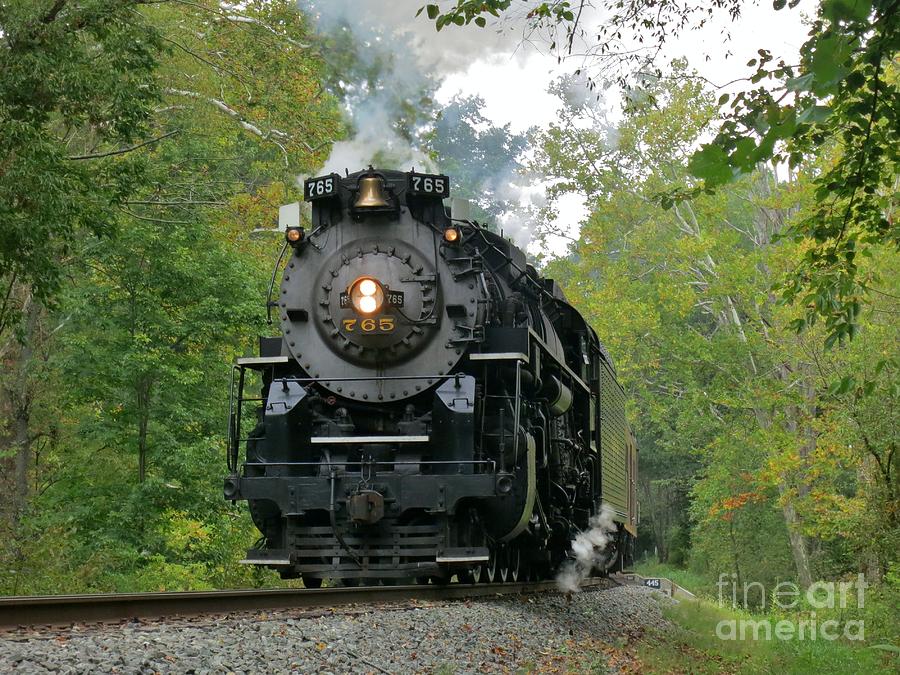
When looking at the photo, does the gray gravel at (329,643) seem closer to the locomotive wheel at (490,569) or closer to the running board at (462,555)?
the running board at (462,555)

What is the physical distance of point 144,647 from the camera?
16.9 feet

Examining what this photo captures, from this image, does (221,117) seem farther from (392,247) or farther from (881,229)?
(881,229)

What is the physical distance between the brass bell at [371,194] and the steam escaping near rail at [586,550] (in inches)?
213

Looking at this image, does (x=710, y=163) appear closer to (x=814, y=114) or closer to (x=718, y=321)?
(x=814, y=114)

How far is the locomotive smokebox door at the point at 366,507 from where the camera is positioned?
930 centimetres

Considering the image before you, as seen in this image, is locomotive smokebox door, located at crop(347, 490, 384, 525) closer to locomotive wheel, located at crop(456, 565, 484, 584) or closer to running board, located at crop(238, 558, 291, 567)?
running board, located at crop(238, 558, 291, 567)

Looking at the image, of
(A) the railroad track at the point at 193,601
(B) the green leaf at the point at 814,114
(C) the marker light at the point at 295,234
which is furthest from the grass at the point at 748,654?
(B) the green leaf at the point at 814,114

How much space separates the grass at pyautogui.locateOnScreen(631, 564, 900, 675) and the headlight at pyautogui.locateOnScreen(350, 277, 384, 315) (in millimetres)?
4007

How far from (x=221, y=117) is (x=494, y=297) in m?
11.7

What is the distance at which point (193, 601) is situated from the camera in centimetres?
725

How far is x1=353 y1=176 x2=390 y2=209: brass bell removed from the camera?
1050cm

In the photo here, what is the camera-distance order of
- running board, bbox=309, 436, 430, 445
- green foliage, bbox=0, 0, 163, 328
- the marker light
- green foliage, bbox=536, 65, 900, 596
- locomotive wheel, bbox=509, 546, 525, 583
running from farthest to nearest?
green foliage, bbox=536, 65, 900, 596
locomotive wheel, bbox=509, 546, 525, 583
green foliage, bbox=0, 0, 163, 328
the marker light
running board, bbox=309, 436, 430, 445

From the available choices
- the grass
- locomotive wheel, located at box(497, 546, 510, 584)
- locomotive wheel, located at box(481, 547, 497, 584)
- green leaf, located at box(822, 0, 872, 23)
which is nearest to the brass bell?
locomotive wheel, located at box(481, 547, 497, 584)

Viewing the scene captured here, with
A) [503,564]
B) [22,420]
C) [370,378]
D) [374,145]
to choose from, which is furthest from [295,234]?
[22,420]
